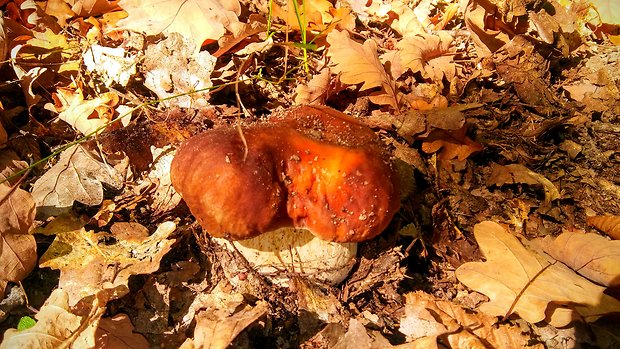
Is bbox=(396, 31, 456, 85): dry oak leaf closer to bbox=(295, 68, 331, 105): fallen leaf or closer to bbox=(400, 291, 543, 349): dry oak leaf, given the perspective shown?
bbox=(295, 68, 331, 105): fallen leaf

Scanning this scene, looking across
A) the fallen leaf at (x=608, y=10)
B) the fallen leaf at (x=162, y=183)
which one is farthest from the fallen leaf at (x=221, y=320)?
the fallen leaf at (x=608, y=10)

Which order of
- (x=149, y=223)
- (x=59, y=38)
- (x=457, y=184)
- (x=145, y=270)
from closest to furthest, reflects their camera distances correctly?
(x=145, y=270), (x=149, y=223), (x=457, y=184), (x=59, y=38)

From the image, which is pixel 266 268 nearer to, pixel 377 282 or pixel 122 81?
pixel 377 282

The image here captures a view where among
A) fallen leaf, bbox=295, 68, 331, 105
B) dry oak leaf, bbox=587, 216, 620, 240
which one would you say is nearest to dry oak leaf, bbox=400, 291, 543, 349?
dry oak leaf, bbox=587, 216, 620, 240

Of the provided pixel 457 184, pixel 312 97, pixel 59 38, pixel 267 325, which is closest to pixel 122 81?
pixel 59 38

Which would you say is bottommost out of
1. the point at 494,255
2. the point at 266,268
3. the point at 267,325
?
the point at 267,325
